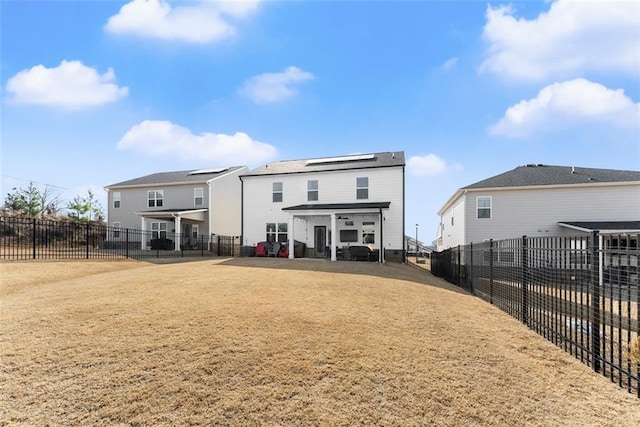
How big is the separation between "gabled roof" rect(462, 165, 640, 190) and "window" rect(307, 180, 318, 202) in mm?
9597

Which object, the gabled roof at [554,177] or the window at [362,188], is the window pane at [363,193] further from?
the gabled roof at [554,177]

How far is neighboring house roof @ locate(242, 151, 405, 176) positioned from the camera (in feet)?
69.0

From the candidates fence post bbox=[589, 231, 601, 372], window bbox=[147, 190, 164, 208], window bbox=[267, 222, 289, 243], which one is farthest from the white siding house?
window bbox=[147, 190, 164, 208]

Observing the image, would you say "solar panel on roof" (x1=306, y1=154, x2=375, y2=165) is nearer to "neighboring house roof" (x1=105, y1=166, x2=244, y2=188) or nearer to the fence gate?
the fence gate

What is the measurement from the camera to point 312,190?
2217 centimetres

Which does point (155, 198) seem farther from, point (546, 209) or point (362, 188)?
point (546, 209)

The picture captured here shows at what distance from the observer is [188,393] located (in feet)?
10.6

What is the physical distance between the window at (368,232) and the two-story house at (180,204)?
12.5 metres

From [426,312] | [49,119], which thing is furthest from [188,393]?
[49,119]

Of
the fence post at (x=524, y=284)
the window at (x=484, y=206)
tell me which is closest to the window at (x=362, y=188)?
the window at (x=484, y=206)

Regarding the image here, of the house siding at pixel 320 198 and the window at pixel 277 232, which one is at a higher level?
the house siding at pixel 320 198

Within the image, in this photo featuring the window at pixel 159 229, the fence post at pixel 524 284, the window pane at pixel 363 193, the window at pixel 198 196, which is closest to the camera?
the fence post at pixel 524 284

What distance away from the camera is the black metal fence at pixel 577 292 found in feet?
12.7

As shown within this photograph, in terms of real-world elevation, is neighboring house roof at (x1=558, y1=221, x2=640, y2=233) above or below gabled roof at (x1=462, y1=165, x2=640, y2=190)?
below
